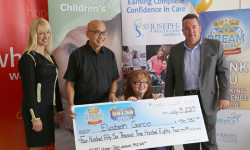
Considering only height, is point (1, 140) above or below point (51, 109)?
below

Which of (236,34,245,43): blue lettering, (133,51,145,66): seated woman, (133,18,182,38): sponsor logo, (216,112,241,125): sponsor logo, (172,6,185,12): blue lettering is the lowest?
(216,112,241,125): sponsor logo

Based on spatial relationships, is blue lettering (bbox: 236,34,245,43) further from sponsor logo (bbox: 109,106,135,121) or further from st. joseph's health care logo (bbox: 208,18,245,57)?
sponsor logo (bbox: 109,106,135,121)

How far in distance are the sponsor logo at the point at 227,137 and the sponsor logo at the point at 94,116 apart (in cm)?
253

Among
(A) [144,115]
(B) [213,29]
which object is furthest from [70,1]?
(B) [213,29]

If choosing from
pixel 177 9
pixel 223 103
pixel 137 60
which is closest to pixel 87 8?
pixel 137 60

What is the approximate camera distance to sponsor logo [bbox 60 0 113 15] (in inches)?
125

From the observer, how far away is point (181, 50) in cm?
250

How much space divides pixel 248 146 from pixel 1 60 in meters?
4.39

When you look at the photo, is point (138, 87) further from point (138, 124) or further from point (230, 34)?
point (230, 34)

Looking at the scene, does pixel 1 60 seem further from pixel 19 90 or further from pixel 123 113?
pixel 123 113

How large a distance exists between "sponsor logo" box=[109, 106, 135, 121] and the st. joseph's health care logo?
2282 millimetres

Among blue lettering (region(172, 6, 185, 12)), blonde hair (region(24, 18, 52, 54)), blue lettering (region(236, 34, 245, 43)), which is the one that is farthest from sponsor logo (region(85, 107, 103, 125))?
blue lettering (region(236, 34, 245, 43))

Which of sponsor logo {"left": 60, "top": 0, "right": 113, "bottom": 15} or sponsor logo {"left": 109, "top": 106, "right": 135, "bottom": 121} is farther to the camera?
sponsor logo {"left": 60, "top": 0, "right": 113, "bottom": 15}

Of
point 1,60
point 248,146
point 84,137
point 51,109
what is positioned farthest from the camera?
point 248,146
